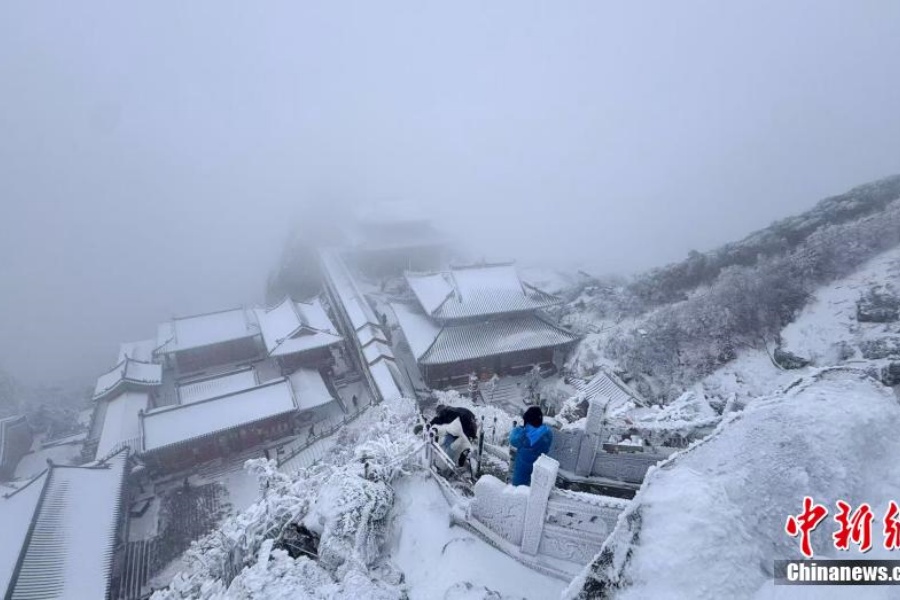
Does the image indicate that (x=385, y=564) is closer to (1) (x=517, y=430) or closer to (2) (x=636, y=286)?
(1) (x=517, y=430)

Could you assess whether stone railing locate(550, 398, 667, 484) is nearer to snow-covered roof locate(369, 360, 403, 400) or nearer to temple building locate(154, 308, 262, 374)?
snow-covered roof locate(369, 360, 403, 400)

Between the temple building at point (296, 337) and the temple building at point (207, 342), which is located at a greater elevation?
the temple building at point (207, 342)

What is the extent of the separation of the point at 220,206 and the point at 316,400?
261 feet

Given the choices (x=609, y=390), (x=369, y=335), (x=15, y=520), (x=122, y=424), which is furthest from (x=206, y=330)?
(x=609, y=390)

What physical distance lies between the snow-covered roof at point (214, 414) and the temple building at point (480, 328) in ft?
23.8

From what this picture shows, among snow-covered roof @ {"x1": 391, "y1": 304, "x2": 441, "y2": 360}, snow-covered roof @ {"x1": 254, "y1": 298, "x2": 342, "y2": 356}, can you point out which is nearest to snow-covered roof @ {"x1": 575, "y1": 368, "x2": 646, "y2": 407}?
snow-covered roof @ {"x1": 391, "y1": 304, "x2": 441, "y2": 360}

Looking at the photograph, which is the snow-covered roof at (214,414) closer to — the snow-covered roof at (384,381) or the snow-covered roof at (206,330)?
the snow-covered roof at (384,381)

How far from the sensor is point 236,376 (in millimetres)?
23453

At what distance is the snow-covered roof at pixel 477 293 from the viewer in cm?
2239

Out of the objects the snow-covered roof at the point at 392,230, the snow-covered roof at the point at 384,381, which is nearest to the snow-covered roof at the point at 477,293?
the snow-covered roof at the point at 384,381

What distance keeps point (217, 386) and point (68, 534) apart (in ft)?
30.2

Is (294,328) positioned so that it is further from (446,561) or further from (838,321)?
(838,321)

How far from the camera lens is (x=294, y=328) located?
83.6 feet

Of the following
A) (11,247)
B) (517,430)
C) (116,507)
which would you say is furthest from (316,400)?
(11,247)
